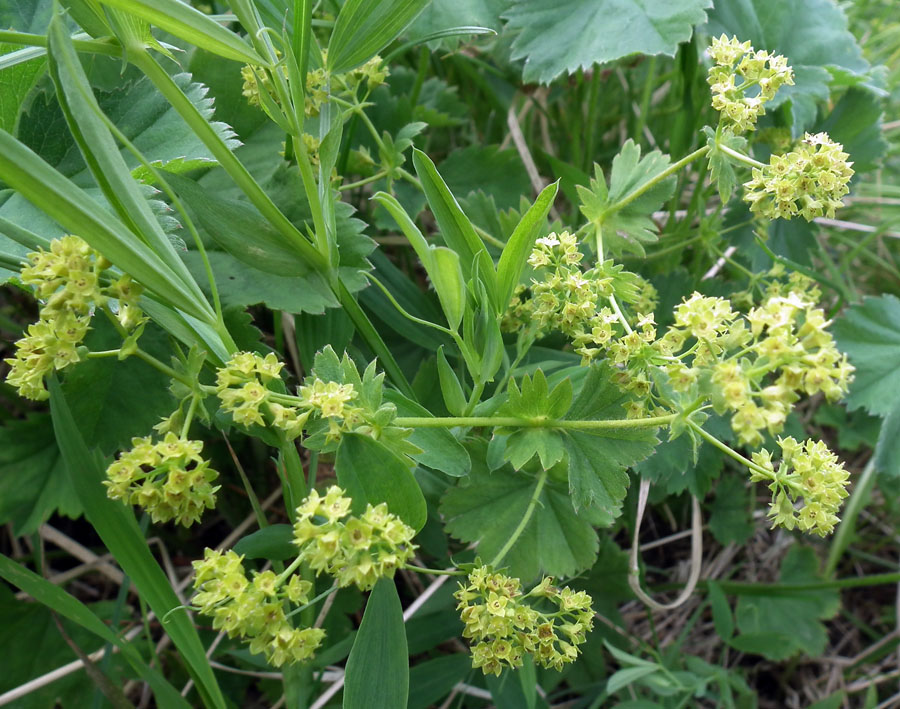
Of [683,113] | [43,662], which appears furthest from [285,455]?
[683,113]

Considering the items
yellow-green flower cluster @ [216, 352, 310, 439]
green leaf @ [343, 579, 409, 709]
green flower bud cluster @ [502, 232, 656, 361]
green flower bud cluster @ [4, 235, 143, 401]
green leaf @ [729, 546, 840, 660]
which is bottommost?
green leaf @ [729, 546, 840, 660]

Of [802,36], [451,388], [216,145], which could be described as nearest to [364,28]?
[216,145]

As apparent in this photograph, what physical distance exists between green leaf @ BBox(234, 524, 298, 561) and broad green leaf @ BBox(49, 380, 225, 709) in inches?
4.9

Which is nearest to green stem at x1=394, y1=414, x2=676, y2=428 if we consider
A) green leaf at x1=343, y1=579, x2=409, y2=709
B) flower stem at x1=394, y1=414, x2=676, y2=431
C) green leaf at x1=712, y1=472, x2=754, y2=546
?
flower stem at x1=394, y1=414, x2=676, y2=431

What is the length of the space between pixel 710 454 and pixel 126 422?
114 centimetres

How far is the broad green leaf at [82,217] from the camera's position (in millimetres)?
712

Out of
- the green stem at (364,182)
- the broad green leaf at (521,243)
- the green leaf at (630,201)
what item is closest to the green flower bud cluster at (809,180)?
the green leaf at (630,201)

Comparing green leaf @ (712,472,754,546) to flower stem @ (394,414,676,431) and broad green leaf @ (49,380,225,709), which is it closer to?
flower stem @ (394,414,676,431)

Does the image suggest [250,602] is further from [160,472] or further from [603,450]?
[603,450]

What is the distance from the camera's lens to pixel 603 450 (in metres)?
1.02

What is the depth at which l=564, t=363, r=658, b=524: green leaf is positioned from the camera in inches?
39.4

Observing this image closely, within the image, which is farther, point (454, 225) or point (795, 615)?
point (795, 615)

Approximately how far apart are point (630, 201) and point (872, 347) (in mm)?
913

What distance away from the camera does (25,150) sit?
2.37ft
